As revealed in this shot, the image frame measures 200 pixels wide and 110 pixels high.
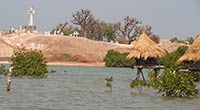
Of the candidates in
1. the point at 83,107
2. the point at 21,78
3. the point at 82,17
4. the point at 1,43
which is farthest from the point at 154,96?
the point at 82,17

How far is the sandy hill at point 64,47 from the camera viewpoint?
85938 millimetres

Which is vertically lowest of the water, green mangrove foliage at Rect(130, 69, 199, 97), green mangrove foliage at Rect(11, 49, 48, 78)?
the water

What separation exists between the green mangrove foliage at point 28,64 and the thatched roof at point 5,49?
43252mm

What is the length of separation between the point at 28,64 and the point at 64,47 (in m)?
51.3

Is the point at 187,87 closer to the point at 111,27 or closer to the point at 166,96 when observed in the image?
the point at 166,96

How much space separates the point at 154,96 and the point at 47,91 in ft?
17.1

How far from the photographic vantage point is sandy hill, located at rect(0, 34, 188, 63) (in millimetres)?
85938

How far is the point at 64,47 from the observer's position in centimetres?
9069

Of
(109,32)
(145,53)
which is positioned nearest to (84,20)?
(109,32)

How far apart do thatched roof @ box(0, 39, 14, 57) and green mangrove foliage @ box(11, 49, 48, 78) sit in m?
43.3

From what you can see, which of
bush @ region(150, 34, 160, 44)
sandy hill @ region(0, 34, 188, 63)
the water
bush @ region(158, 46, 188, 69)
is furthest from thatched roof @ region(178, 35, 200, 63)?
bush @ region(150, 34, 160, 44)

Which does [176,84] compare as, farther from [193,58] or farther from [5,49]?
[5,49]

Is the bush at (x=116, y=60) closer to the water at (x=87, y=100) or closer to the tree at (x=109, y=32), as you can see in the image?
the tree at (x=109, y=32)

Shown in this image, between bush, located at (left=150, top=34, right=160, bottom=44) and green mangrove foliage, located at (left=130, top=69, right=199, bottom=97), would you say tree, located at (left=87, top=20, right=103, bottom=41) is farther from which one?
green mangrove foliage, located at (left=130, top=69, right=199, bottom=97)
